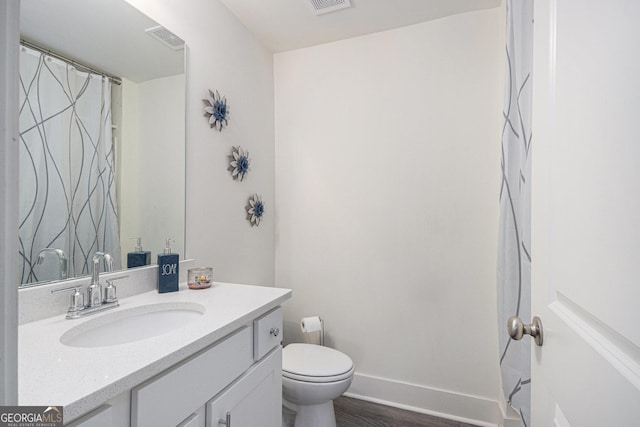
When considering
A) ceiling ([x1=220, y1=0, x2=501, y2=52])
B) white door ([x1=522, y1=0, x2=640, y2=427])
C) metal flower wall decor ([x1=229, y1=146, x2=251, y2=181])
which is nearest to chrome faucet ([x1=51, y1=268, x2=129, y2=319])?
metal flower wall decor ([x1=229, y1=146, x2=251, y2=181])

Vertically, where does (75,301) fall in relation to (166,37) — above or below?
below

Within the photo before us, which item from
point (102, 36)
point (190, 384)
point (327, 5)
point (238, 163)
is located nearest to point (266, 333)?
point (190, 384)

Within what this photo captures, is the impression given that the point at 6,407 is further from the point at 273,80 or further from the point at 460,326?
the point at 273,80

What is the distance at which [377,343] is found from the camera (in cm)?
204

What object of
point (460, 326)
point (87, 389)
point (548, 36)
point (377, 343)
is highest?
point (548, 36)

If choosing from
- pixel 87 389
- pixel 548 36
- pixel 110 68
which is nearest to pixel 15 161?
pixel 87 389

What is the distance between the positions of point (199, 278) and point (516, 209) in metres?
1.51

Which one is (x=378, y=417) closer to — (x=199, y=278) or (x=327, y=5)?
(x=199, y=278)

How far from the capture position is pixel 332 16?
6.12 ft

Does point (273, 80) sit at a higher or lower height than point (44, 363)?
higher

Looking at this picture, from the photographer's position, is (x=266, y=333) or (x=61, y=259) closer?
(x=61, y=259)

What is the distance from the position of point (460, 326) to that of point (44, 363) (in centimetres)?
190

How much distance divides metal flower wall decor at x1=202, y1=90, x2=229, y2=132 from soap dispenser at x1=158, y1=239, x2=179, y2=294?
75 centimetres

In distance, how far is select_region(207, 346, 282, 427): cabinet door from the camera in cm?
91
